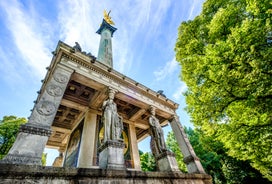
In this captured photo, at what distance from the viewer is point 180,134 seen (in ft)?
31.4

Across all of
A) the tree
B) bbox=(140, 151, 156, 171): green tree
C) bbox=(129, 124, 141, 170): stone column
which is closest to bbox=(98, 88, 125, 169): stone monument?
bbox=(129, 124, 141, 170): stone column

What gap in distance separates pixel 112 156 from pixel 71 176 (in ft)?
5.59

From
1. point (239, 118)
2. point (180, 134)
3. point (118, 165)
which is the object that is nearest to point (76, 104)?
point (118, 165)

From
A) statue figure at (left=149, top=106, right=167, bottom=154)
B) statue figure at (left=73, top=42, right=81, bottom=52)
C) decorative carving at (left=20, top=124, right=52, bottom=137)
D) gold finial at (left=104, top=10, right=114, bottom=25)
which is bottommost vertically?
decorative carving at (left=20, top=124, right=52, bottom=137)

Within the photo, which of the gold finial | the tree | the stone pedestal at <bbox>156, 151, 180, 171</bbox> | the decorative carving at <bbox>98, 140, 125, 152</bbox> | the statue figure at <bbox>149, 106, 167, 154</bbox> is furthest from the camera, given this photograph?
the gold finial

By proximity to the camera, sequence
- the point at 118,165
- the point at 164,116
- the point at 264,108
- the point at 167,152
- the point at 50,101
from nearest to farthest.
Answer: the point at 118,165
the point at 50,101
the point at 264,108
the point at 167,152
the point at 164,116

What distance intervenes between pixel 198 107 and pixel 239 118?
1872 millimetres

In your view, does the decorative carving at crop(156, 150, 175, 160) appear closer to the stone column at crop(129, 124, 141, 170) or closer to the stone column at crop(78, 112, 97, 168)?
the stone column at crop(129, 124, 141, 170)

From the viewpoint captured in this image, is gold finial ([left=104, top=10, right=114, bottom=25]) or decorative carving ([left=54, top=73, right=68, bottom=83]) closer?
Result: decorative carving ([left=54, top=73, right=68, bottom=83])

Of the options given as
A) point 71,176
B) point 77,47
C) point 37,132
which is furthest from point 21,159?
point 77,47

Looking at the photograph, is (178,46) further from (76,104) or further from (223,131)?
(76,104)

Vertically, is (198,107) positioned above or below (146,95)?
below

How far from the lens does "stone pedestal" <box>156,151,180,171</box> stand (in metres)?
6.43

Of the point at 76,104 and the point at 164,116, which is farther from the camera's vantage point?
the point at 164,116
